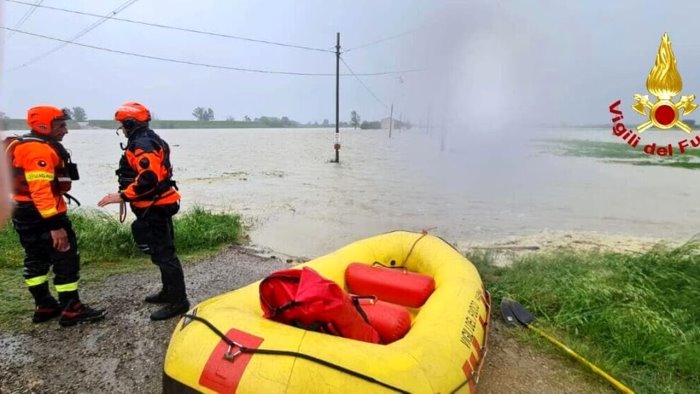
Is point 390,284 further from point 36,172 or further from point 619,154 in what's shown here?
point 619,154

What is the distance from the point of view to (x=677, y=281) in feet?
14.0

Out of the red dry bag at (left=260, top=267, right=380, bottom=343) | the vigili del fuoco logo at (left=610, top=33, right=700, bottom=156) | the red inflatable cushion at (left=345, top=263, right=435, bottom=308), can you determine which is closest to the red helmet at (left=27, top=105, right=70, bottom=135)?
the red dry bag at (left=260, top=267, right=380, bottom=343)

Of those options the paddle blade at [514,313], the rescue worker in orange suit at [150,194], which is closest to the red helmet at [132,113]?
the rescue worker in orange suit at [150,194]

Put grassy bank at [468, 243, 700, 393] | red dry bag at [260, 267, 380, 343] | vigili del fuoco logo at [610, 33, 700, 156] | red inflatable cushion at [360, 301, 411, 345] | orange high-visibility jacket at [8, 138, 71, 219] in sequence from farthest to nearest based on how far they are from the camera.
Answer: vigili del fuoco logo at [610, 33, 700, 156] < grassy bank at [468, 243, 700, 393] < orange high-visibility jacket at [8, 138, 71, 219] < red inflatable cushion at [360, 301, 411, 345] < red dry bag at [260, 267, 380, 343]

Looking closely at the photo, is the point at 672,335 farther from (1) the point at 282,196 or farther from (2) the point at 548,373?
(1) the point at 282,196

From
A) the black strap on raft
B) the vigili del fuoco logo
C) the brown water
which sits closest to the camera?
the black strap on raft

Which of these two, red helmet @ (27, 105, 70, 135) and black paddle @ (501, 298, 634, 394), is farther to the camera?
A: black paddle @ (501, 298, 634, 394)

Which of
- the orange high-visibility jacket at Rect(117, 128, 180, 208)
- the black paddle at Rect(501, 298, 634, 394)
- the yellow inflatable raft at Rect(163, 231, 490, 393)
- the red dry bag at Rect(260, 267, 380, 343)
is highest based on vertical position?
the orange high-visibility jacket at Rect(117, 128, 180, 208)

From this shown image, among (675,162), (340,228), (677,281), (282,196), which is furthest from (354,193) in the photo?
(675,162)

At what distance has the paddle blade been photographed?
365 centimetres

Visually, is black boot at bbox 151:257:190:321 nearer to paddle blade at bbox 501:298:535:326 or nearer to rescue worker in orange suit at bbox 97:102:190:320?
rescue worker in orange suit at bbox 97:102:190:320

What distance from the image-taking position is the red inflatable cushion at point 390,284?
317cm

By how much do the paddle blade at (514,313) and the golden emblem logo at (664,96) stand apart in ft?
7.63

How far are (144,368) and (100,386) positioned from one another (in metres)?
0.26
